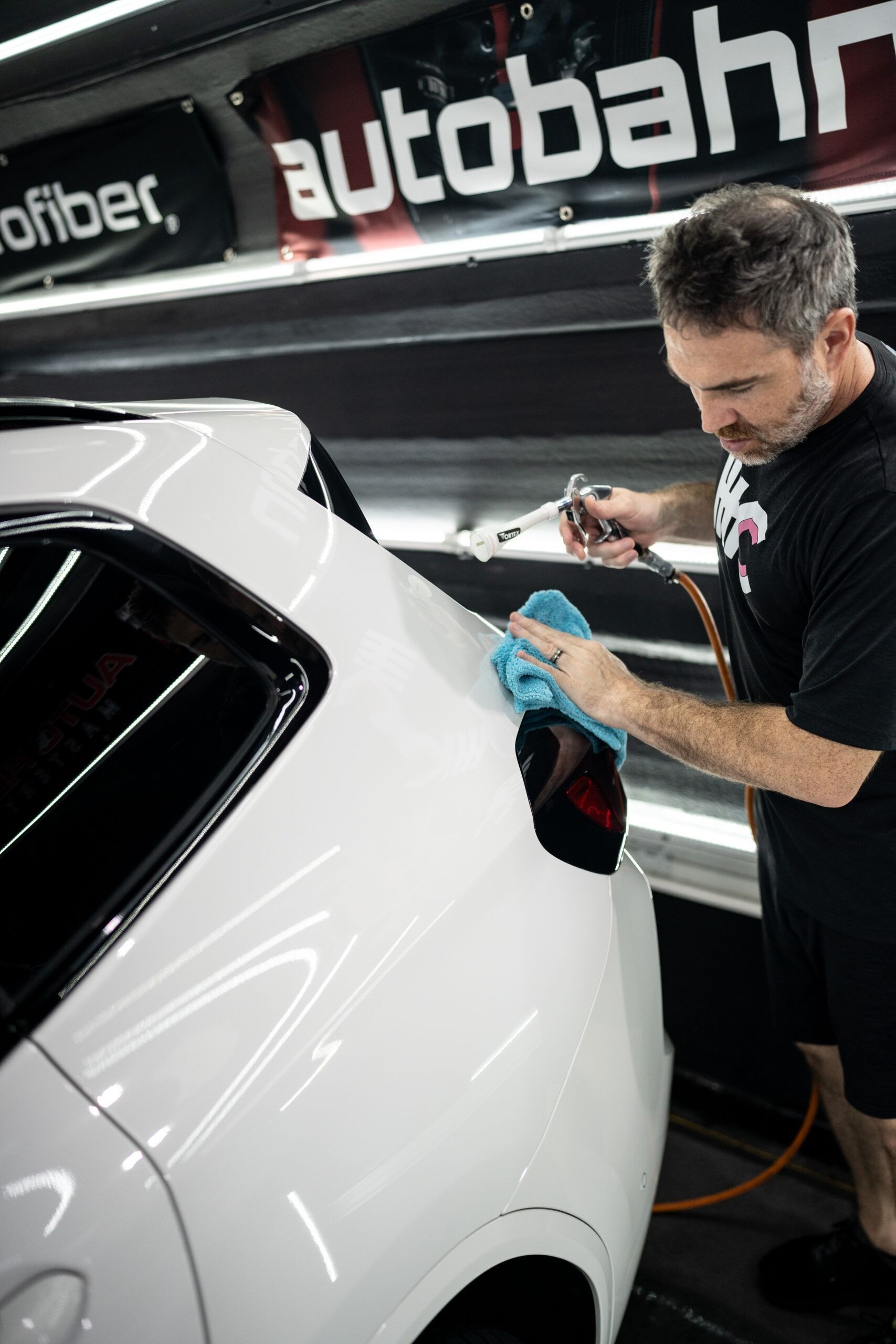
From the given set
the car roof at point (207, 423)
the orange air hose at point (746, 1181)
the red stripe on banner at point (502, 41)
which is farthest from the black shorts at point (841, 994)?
the red stripe on banner at point (502, 41)

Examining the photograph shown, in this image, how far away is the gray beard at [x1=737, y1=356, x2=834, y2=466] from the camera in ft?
3.95

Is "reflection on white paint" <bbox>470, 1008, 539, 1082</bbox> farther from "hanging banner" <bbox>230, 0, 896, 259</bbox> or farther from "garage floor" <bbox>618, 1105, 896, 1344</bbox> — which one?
"hanging banner" <bbox>230, 0, 896, 259</bbox>

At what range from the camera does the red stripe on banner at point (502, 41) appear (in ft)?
6.70

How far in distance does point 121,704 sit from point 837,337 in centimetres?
105

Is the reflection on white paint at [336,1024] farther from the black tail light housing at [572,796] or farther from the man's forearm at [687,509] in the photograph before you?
the man's forearm at [687,509]

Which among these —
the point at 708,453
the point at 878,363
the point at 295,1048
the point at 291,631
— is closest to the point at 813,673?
the point at 878,363

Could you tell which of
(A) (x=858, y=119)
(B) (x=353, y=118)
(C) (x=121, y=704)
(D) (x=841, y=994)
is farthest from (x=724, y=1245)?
(B) (x=353, y=118)

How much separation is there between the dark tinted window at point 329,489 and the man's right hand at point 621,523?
527 millimetres

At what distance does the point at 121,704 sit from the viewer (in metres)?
1.07

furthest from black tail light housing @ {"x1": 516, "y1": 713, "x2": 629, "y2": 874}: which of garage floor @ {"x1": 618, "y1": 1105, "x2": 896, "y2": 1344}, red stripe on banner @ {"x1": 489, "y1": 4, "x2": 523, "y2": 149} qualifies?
red stripe on banner @ {"x1": 489, "y1": 4, "x2": 523, "y2": 149}

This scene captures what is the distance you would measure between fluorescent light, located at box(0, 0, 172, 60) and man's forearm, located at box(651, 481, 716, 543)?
6.86ft

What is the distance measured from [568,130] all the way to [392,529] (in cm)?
130

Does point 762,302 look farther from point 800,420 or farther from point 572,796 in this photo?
point 572,796

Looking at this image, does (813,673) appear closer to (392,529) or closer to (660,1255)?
(660,1255)
